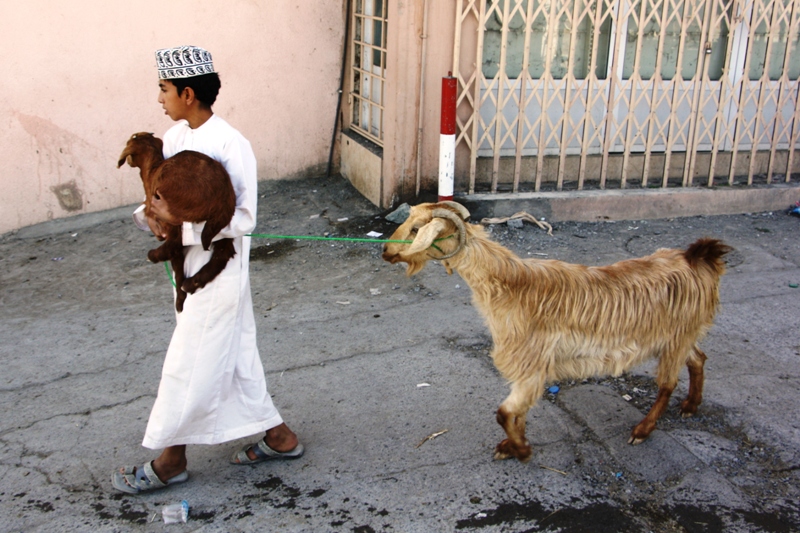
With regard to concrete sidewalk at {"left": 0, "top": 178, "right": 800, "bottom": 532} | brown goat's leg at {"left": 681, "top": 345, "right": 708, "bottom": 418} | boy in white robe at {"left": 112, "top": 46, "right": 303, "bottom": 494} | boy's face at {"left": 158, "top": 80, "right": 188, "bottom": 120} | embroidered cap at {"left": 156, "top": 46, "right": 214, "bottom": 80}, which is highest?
embroidered cap at {"left": 156, "top": 46, "right": 214, "bottom": 80}

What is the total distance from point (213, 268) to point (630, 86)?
5197mm

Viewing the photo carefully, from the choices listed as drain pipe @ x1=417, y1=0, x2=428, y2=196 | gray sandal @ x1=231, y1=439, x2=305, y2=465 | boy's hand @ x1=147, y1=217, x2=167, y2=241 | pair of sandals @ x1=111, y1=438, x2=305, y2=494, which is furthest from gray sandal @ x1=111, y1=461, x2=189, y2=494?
drain pipe @ x1=417, y1=0, x2=428, y2=196

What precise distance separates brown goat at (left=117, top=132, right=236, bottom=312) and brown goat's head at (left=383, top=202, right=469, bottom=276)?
729mm

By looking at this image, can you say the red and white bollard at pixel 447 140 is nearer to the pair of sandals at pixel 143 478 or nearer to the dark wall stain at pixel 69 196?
the pair of sandals at pixel 143 478

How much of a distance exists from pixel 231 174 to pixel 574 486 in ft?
6.68

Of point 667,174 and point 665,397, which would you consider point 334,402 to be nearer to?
point 665,397

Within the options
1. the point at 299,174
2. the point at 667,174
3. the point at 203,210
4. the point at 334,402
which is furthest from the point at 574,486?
the point at 299,174

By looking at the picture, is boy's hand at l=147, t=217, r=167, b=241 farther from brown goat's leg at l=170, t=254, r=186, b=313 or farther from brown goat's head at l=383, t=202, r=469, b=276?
brown goat's head at l=383, t=202, r=469, b=276

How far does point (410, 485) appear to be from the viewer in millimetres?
3252

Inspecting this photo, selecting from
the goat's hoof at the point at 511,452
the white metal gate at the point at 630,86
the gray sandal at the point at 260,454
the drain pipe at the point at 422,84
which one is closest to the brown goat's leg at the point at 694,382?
the goat's hoof at the point at 511,452

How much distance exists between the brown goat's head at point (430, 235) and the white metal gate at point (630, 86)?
3.46 metres

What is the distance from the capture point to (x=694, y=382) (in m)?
3.74

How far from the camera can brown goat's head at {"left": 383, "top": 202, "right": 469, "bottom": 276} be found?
3.09 meters

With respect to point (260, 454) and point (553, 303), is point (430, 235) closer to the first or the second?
point (553, 303)
